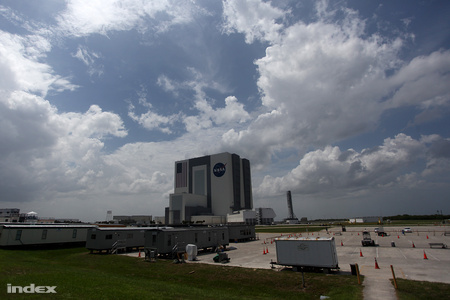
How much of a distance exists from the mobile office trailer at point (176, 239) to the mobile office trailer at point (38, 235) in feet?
73.0

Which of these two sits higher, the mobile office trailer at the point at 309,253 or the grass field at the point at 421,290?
the mobile office trailer at the point at 309,253

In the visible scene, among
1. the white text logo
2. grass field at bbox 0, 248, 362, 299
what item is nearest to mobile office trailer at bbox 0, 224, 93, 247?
grass field at bbox 0, 248, 362, 299

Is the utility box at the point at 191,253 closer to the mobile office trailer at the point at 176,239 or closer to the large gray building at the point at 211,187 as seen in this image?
the mobile office trailer at the point at 176,239

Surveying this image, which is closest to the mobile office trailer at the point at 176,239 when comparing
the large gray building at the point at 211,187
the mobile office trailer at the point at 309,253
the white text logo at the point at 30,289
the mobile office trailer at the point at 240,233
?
the mobile office trailer at the point at 240,233

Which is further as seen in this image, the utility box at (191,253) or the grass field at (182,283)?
the utility box at (191,253)

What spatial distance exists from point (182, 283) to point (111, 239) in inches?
926

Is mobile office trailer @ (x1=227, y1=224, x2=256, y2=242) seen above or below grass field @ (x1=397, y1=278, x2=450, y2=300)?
above

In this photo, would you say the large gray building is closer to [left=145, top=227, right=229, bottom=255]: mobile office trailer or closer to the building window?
the building window

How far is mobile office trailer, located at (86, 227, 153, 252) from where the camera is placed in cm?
4000

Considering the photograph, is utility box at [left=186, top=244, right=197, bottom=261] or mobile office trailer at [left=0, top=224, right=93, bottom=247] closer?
utility box at [left=186, top=244, right=197, bottom=261]

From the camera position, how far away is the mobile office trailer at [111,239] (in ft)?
131

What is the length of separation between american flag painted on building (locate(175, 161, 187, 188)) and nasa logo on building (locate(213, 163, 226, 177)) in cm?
2314

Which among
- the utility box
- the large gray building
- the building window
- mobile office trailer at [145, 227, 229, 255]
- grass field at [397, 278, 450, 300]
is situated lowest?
grass field at [397, 278, 450, 300]

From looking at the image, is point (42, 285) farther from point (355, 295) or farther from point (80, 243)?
point (80, 243)
